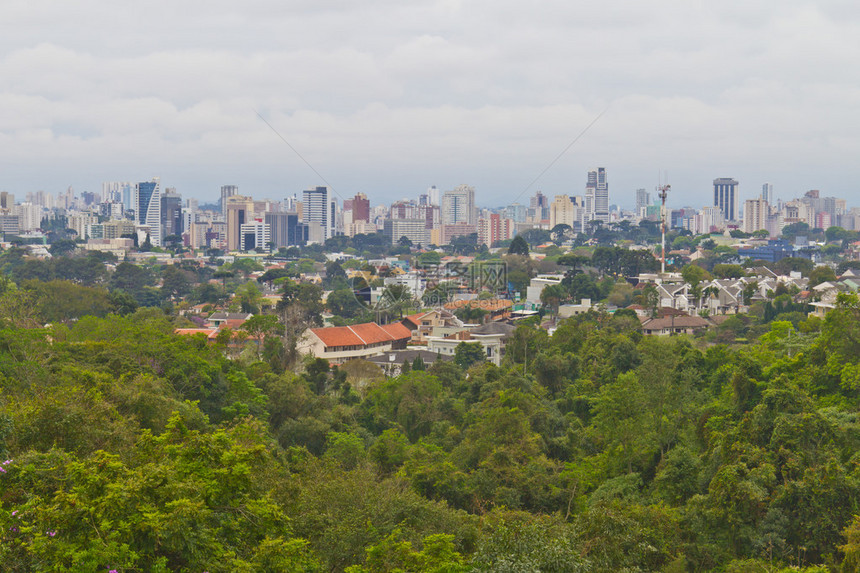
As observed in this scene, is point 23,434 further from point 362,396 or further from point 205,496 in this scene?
point 362,396

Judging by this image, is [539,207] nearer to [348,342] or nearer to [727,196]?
[727,196]

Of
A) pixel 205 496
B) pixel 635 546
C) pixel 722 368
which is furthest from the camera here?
pixel 722 368

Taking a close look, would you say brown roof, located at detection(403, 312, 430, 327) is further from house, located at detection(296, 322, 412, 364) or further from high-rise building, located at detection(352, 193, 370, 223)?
high-rise building, located at detection(352, 193, 370, 223)

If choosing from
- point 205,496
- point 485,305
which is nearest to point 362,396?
point 205,496

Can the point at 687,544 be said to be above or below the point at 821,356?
below

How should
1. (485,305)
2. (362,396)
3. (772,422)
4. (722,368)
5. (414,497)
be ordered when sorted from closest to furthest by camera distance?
(414,497) < (772,422) < (722,368) < (362,396) < (485,305)

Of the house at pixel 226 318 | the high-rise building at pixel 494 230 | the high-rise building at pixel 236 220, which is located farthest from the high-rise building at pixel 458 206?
the house at pixel 226 318

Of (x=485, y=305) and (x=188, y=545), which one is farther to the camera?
(x=485, y=305)
